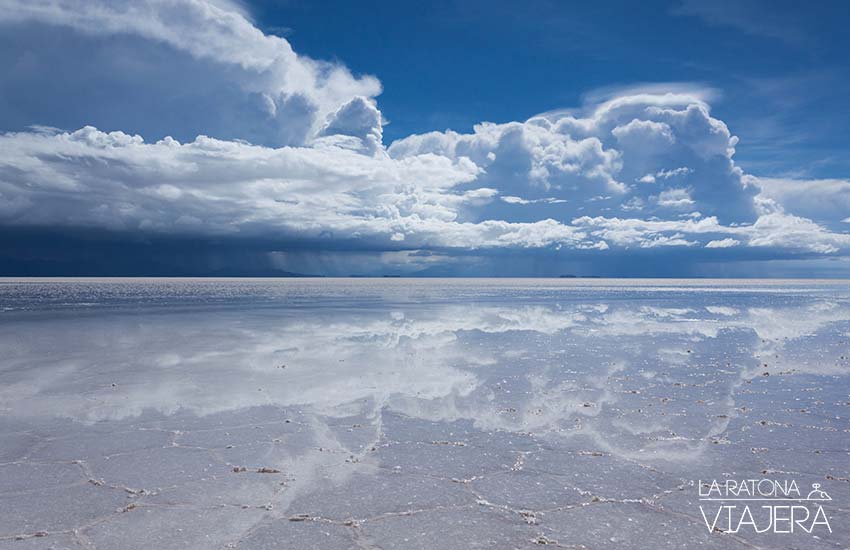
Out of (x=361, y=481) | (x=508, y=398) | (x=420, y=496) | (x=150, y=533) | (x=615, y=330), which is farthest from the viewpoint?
(x=615, y=330)

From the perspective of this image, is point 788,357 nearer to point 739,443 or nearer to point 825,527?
point 739,443

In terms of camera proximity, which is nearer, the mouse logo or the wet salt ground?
the wet salt ground

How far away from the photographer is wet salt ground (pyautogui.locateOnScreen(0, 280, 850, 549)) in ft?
16.2

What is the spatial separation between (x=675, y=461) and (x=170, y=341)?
15120 mm

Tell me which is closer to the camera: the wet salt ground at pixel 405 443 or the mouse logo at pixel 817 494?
the wet salt ground at pixel 405 443

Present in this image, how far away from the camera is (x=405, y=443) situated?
289 inches

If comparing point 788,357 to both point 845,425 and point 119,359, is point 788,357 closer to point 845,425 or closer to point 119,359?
point 845,425

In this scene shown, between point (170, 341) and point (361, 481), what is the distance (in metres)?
13.4

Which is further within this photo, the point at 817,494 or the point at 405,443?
the point at 405,443

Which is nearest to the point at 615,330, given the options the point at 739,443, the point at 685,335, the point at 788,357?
the point at 685,335

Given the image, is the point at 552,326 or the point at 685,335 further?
the point at 552,326

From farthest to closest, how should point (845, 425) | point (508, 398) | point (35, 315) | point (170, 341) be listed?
point (35, 315) < point (170, 341) < point (508, 398) < point (845, 425)

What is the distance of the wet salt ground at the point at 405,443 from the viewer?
195 inches

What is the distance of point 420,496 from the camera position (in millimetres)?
5633
